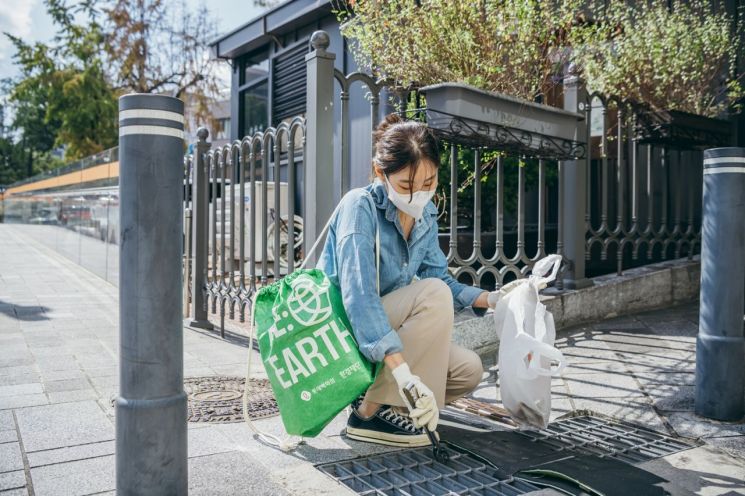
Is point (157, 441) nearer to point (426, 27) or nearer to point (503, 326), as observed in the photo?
point (503, 326)

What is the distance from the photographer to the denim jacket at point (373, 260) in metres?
2.49

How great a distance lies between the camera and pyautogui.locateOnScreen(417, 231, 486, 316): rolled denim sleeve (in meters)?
3.10

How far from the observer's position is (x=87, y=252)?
35.7 ft

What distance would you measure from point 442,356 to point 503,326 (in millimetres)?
297

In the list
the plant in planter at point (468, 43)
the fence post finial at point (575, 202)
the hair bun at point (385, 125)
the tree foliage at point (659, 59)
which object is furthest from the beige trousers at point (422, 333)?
the tree foliage at point (659, 59)

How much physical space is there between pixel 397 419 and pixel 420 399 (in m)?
0.48

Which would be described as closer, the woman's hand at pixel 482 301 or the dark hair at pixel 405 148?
the dark hair at pixel 405 148

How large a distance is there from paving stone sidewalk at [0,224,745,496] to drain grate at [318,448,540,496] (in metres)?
0.11

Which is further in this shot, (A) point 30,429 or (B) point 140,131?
(A) point 30,429

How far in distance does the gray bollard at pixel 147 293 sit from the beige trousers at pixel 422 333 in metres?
1.07

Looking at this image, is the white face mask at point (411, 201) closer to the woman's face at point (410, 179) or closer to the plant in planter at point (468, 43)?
the woman's face at point (410, 179)

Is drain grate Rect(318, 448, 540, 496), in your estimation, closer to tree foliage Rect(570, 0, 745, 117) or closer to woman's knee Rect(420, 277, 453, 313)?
woman's knee Rect(420, 277, 453, 313)

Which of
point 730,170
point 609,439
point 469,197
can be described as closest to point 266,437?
point 609,439

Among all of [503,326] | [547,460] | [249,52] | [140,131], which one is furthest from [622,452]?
[249,52]
